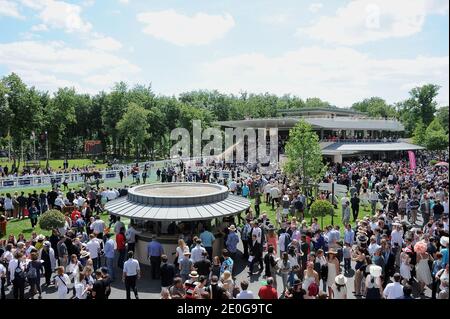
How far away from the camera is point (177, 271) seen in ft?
41.3

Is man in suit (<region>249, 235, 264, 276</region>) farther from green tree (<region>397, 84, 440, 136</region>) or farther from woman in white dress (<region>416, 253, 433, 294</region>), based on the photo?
green tree (<region>397, 84, 440, 136</region>)

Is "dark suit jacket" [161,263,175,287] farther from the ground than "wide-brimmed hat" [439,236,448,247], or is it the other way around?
"wide-brimmed hat" [439,236,448,247]

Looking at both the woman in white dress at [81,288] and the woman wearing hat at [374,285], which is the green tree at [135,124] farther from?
the woman wearing hat at [374,285]

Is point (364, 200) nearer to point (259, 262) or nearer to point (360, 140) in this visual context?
point (259, 262)

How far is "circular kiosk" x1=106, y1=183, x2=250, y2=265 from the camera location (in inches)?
539

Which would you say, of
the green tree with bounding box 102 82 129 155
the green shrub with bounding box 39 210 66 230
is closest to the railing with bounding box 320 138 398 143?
the green tree with bounding box 102 82 129 155

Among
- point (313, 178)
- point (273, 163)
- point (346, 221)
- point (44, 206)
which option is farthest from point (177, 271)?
point (273, 163)

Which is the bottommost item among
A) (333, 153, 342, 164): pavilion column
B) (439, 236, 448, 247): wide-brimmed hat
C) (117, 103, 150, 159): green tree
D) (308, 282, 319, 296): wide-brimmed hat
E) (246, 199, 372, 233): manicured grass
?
(246, 199, 372, 233): manicured grass
